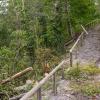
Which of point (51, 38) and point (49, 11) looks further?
point (49, 11)

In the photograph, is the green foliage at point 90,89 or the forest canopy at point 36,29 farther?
the forest canopy at point 36,29

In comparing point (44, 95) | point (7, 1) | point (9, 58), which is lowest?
point (9, 58)

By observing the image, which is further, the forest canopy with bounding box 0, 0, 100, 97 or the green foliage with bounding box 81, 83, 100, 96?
the forest canopy with bounding box 0, 0, 100, 97

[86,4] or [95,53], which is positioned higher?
[86,4]

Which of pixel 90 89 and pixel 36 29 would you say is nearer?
pixel 90 89

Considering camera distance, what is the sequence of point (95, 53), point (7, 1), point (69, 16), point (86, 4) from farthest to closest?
point (86, 4)
point (69, 16)
point (7, 1)
point (95, 53)

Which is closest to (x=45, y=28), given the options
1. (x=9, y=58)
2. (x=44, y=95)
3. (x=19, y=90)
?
(x=9, y=58)

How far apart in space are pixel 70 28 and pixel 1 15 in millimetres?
7878

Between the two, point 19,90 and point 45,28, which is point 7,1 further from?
point 19,90

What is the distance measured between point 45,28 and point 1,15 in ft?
13.9

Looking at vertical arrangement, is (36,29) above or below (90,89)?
above

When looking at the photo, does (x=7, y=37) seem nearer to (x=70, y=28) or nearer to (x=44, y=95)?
(x=70, y=28)

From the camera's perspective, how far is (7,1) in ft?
94.3

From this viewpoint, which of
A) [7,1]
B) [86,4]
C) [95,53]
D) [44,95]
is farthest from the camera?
[86,4]
